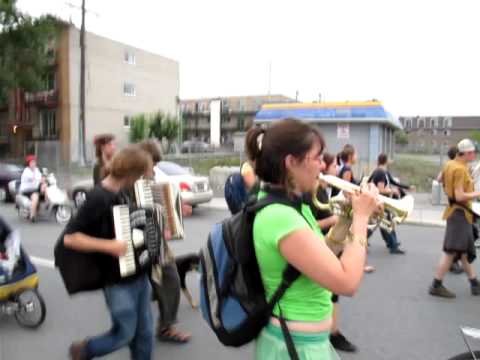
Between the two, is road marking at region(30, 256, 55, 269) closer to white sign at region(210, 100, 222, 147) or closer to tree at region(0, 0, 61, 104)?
tree at region(0, 0, 61, 104)

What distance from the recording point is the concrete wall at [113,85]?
32.5 m

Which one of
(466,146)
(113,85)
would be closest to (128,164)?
(466,146)

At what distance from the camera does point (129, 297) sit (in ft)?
9.53

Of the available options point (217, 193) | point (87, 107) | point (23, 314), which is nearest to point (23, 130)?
point (87, 107)

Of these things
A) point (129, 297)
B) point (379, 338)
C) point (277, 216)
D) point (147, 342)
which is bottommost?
point (379, 338)

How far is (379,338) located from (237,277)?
9.53 ft

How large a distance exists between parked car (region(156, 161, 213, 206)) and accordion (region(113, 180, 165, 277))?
8.35m

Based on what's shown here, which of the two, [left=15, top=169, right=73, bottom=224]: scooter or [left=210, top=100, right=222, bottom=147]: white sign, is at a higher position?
[left=210, top=100, right=222, bottom=147]: white sign

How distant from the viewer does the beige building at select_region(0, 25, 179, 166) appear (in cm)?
3177

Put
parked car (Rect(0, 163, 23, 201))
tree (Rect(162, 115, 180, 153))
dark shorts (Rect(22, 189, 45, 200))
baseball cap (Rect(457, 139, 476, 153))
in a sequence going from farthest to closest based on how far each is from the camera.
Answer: tree (Rect(162, 115, 180, 153)), parked car (Rect(0, 163, 23, 201)), dark shorts (Rect(22, 189, 45, 200)), baseball cap (Rect(457, 139, 476, 153))

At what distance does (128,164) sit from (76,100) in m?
32.2

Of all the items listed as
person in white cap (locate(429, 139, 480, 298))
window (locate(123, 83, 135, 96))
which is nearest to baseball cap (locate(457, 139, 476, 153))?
person in white cap (locate(429, 139, 480, 298))

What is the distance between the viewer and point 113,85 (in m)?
A: 35.6

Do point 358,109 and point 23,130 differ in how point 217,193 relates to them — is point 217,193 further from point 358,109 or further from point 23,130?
point 23,130
